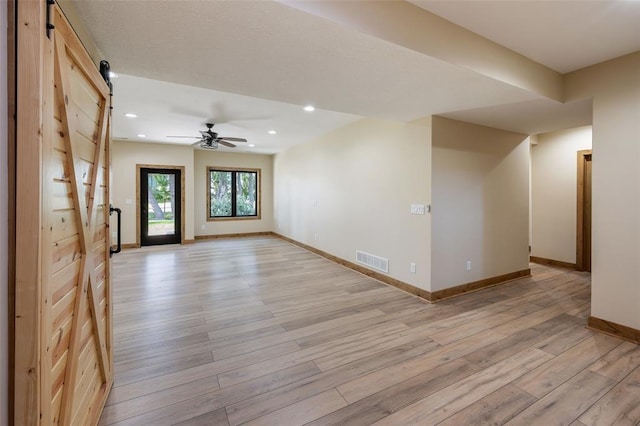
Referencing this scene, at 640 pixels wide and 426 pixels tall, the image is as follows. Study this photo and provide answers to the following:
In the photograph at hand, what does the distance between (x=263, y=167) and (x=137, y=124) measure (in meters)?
4.23

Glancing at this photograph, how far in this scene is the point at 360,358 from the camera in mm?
2352

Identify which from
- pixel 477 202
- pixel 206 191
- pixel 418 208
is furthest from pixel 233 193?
pixel 477 202

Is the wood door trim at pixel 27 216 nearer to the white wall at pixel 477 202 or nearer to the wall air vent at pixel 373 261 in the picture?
the white wall at pixel 477 202

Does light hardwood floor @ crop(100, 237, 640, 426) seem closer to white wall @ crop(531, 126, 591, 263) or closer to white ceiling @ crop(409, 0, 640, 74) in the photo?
white wall @ crop(531, 126, 591, 263)

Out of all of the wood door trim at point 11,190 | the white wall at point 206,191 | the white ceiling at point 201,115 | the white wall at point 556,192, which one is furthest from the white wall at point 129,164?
the white wall at point 556,192

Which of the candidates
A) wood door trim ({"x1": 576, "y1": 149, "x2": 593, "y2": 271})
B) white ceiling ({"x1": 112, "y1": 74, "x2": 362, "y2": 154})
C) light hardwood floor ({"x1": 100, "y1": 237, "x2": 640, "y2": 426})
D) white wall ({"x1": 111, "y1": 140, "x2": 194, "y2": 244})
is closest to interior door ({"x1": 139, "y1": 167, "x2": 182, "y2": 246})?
white wall ({"x1": 111, "y1": 140, "x2": 194, "y2": 244})

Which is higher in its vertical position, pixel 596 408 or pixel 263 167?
pixel 263 167

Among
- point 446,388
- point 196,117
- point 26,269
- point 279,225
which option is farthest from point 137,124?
point 446,388

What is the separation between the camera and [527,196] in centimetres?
473

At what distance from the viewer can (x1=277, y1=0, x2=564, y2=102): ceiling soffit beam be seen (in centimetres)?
170

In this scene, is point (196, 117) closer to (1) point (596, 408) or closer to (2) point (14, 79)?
(2) point (14, 79)

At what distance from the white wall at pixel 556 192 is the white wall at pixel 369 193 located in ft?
11.7

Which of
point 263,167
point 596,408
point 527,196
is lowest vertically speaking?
point 596,408

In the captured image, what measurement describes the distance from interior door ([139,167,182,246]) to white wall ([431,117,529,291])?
22.1 ft
